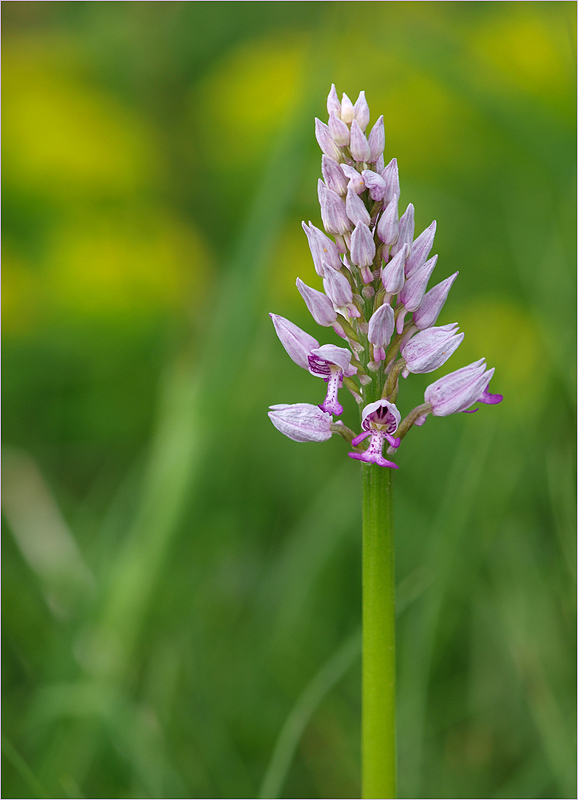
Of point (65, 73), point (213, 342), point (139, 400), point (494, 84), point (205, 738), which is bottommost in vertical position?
point (205, 738)

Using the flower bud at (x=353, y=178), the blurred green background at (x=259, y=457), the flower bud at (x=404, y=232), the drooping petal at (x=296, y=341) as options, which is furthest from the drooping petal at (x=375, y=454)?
the blurred green background at (x=259, y=457)

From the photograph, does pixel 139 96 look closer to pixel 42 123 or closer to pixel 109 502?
pixel 42 123

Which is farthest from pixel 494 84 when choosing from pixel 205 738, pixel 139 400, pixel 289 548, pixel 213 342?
pixel 205 738

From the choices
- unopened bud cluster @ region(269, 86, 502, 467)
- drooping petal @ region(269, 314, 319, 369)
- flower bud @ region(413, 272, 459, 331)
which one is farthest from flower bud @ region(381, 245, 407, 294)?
drooping petal @ region(269, 314, 319, 369)

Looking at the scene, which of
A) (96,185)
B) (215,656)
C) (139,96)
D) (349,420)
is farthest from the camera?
(139,96)

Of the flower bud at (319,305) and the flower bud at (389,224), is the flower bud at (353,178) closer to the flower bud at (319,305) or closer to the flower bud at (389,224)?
the flower bud at (389,224)
